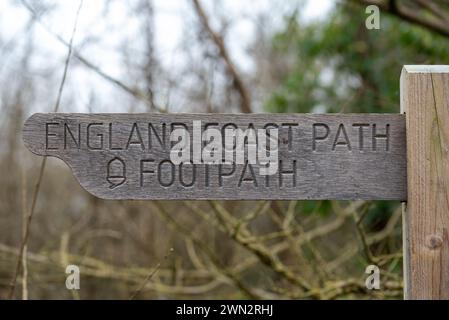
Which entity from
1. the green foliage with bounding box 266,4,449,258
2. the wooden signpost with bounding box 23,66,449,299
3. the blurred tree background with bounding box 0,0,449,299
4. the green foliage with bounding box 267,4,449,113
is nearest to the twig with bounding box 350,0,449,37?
the blurred tree background with bounding box 0,0,449,299

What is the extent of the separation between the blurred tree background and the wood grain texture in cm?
148

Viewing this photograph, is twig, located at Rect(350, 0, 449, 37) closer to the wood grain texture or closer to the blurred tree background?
the blurred tree background

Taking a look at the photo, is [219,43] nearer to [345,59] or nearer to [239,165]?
[239,165]

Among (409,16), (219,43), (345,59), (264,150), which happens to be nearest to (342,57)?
(345,59)

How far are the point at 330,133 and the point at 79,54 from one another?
1464 millimetres

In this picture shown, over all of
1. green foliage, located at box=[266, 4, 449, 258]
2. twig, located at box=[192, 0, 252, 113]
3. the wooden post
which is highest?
green foliage, located at box=[266, 4, 449, 258]

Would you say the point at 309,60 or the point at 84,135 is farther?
the point at 309,60

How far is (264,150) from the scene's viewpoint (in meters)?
1.55

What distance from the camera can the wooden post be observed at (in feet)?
4.87

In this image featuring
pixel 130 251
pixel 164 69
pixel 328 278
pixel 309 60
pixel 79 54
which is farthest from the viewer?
pixel 130 251

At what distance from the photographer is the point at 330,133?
1.55 m

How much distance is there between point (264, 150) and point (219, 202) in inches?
98.9

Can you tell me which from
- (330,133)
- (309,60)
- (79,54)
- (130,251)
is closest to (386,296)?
(330,133)
